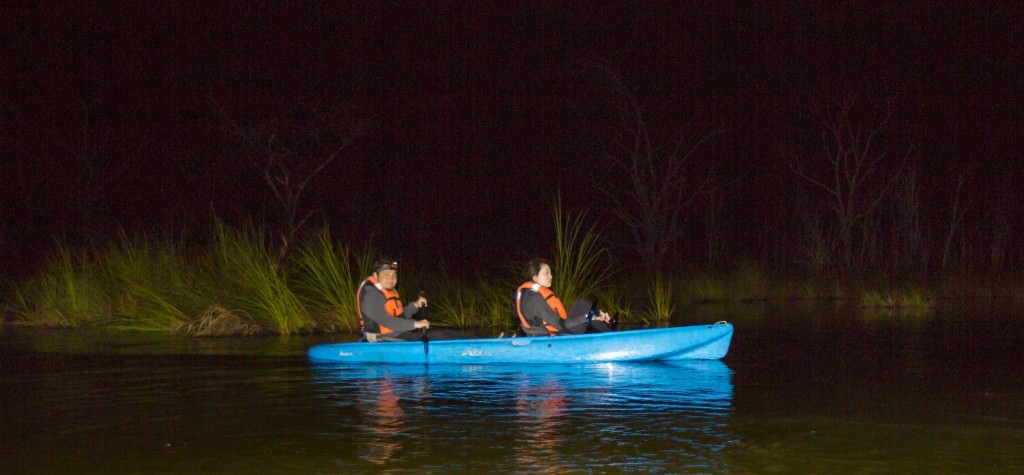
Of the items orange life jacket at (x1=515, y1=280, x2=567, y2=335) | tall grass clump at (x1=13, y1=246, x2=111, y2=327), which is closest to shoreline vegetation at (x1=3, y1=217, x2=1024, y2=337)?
tall grass clump at (x1=13, y1=246, x2=111, y2=327)

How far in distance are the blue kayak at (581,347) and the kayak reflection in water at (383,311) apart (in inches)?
15.3

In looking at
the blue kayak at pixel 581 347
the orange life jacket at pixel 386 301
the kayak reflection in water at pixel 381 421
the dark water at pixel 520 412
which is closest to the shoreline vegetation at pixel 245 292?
the dark water at pixel 520 412

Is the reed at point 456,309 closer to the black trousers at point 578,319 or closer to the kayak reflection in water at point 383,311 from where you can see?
the kayak reflection in water at point 383,311

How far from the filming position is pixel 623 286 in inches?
939

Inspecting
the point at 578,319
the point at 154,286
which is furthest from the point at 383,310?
the point at 154,286

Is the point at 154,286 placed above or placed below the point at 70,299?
above

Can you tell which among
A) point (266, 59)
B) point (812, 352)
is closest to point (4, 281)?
point (812, 352)

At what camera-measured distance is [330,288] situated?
63.2 ft

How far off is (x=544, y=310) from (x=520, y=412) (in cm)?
388

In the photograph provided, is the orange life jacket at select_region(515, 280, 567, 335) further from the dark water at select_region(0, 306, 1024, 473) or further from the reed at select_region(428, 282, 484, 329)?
the reed at select_region(428, 282, 484, 329)

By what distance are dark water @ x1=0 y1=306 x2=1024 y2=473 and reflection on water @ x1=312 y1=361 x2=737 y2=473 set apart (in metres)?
0.02

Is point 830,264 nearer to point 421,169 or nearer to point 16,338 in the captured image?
point 16,338

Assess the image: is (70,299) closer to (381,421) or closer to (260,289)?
(260,289)

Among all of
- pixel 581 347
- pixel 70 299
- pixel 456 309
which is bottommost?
pixel 581 347
